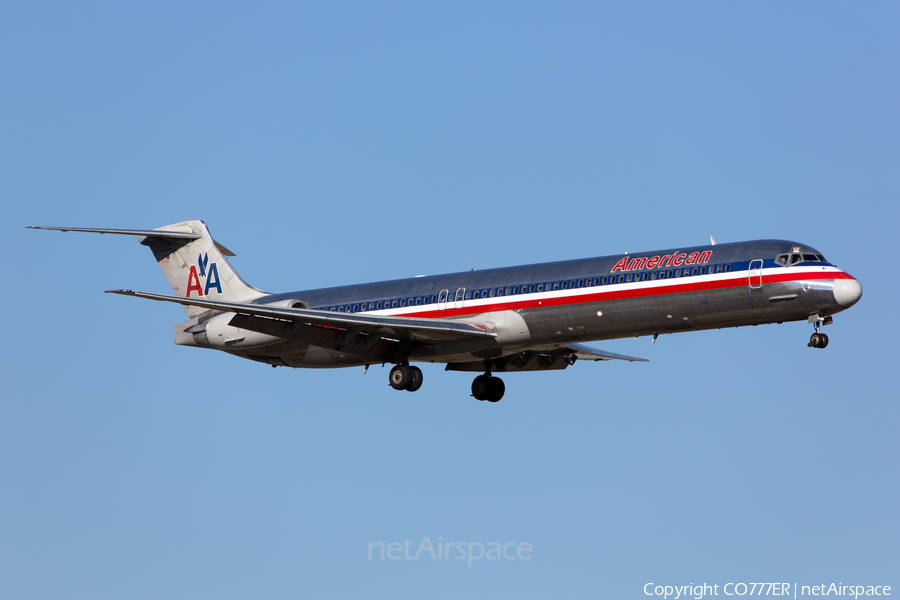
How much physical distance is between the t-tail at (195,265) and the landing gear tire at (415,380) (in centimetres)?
807

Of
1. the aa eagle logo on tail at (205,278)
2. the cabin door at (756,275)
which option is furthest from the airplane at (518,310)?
the aa eagle logo on tail at (205,278)

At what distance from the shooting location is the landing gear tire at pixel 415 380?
32.6 m

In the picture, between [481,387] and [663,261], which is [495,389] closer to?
[481,387]

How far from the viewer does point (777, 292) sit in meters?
27.3

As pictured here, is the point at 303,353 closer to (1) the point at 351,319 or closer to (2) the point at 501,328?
(1) the point at 351,319

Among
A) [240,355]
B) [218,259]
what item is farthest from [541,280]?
[218,259]

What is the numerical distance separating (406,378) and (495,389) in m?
4.26

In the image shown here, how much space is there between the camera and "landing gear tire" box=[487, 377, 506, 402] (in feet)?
117

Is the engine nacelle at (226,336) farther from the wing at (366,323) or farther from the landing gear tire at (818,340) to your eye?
the landing gear tire at (818,340)

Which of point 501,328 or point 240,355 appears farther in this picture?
point 240,355

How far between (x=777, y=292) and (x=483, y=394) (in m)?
11.5

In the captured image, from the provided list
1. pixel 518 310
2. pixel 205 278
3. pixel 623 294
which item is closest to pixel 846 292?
pixel 623 294

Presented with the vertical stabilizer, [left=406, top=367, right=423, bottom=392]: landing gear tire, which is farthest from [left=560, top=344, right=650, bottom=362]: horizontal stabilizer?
the vertical stabilizer

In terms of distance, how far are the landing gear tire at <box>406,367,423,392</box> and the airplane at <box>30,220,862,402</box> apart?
3cm
